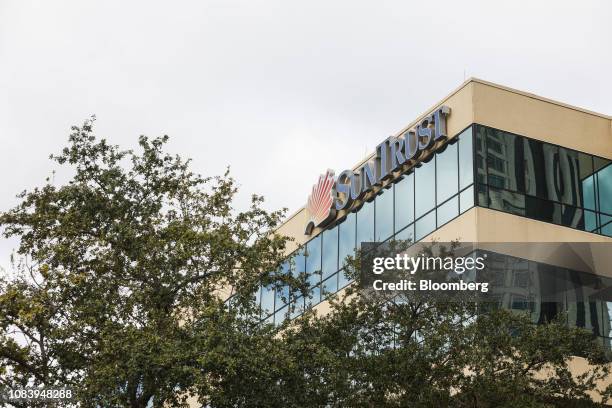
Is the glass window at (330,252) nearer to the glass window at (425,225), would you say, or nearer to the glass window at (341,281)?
the glass window at (341,281)

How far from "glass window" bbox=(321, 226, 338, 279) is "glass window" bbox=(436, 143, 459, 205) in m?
7.42

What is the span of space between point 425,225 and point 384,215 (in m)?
2.86

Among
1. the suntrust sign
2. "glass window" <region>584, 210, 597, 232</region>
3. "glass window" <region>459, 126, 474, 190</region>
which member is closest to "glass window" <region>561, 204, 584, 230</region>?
"glass window" <region>584, 210, 597, 232</region>

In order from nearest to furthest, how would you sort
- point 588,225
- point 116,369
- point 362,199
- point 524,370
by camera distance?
point 116,369 → point 524,370 → point 588,225 → point 362,199

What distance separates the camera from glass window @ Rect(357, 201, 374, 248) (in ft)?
114

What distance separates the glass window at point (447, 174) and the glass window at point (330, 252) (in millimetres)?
7421

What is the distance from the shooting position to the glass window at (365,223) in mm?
34625

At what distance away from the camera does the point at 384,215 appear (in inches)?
1334

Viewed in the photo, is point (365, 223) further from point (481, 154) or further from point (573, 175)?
point (573, 175)

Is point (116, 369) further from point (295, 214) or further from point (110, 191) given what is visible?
point (295, 214)

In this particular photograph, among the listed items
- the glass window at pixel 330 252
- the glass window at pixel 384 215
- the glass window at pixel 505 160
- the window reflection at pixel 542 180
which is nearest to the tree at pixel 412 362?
the window reflection at pixel 542 180

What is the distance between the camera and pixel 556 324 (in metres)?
22.6

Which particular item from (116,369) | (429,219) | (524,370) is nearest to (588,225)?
(429,219)

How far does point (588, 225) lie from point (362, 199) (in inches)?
325
